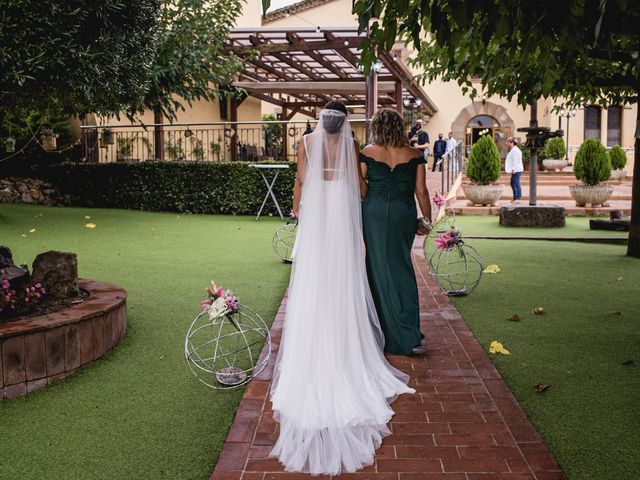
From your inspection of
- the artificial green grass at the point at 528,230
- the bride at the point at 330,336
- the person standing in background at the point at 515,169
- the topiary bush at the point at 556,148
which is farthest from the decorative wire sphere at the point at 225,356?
the topiary bush at the point at 556,148

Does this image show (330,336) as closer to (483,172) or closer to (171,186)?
(171,186)

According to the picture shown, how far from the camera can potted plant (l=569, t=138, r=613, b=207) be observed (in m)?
15.0

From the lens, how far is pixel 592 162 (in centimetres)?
1504

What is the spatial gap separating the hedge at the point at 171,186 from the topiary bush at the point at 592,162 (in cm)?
694

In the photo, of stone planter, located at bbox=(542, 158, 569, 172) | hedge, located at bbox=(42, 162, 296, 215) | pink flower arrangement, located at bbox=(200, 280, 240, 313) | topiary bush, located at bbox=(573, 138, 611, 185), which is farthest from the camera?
stone planter, located at bbox=(542, 158, 569, 172)

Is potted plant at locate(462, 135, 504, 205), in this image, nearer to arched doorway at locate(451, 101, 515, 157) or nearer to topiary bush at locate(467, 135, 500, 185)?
topiary bush at locate(467, 135, 500, 185)

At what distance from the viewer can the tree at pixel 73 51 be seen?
3.86 m

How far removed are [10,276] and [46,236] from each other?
239 inches

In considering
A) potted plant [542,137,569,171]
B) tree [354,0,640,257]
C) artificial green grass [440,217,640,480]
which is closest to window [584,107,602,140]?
potted plant [542,137,569,171]

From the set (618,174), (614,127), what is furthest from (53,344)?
(614,127)

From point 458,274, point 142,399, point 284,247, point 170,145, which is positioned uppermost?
point 170,145

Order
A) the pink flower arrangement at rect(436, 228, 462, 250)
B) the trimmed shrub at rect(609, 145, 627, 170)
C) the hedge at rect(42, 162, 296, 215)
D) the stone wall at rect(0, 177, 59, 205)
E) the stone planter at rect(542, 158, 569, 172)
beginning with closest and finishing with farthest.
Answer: the pink flower arrangement at rect(436, 228, 462, 250) < the hedge at rect(42, 162, 296, 215) < the stone wall at rect(0, 177, 59, 205) < the trimmed shrub at rect(609, 145, 627, 170) < the stone planter at rect(542, 158, 569, 172)

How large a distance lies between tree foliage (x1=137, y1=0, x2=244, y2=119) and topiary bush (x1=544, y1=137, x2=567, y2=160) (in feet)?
54.9

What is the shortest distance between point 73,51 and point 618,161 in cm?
2193
